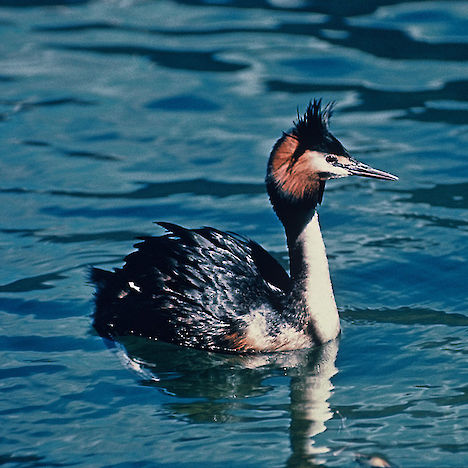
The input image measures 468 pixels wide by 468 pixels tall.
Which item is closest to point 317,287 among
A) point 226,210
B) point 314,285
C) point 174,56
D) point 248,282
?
point 314,285

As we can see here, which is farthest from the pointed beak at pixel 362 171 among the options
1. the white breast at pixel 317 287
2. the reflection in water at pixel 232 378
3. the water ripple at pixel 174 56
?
the water ripple at pixel 174 56

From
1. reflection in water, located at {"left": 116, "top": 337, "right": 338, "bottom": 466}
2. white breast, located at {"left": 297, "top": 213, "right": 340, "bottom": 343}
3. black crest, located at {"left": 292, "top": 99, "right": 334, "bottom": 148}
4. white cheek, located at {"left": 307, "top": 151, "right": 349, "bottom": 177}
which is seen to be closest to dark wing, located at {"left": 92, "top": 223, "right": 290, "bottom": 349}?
reflection in water, located at {"left": 116, "top": 337, "right": 338, "bottom": 466}

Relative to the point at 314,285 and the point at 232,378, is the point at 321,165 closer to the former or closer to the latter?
the point at 314,285

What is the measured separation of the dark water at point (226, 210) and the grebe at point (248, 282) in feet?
0.62

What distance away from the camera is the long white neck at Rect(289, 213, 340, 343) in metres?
7.90

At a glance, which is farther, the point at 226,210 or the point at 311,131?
the point at 226,210

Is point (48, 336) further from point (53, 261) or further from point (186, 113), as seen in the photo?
point (186, 113)

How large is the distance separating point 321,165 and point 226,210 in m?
2.68

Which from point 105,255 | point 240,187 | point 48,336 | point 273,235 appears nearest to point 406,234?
point 273,235

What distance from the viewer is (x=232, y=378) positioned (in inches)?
297

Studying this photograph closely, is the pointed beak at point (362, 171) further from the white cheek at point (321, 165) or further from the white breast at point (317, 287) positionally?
the white breast at point (317, 287)

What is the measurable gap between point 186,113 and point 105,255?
3.87m

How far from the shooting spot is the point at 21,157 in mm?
11688

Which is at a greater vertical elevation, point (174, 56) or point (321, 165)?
point (174, 56)
